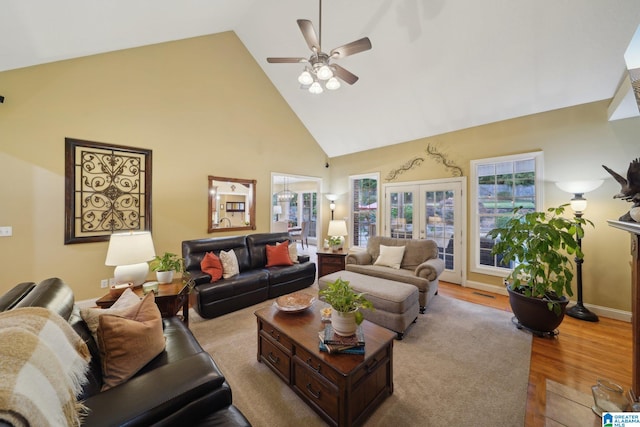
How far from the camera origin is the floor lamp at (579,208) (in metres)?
2.91

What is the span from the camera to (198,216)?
13.7ft

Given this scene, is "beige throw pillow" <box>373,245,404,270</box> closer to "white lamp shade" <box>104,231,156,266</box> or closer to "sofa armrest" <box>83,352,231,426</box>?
"sofa armrest" <box>83,352,231,426</box>

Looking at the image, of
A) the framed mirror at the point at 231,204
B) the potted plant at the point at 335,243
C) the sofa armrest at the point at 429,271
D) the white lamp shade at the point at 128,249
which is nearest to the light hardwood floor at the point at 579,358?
the sofa armrest at the point at 429,271

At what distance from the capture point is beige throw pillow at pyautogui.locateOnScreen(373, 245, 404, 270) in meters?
3.65

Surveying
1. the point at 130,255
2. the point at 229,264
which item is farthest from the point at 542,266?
the point at 130,255

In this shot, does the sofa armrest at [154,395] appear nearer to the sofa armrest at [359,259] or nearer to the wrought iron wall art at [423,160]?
the sofa armrest at [359,259]

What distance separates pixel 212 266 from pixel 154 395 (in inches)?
94.4

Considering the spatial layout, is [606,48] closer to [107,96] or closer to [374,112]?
[374,112]

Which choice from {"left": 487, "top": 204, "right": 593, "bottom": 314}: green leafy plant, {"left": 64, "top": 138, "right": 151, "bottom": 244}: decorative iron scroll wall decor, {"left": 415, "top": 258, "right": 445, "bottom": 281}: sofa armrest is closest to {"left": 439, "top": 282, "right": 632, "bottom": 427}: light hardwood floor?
{"left": 487, "top": 204, "right": 593, "bottom": 314}: green leafy plant

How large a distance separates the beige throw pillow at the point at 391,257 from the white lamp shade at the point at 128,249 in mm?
3056

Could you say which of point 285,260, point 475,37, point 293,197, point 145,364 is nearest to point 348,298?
point 145,364

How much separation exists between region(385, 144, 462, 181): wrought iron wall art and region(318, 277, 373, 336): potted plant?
12.3ft

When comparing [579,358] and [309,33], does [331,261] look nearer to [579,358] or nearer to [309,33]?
[579,358]

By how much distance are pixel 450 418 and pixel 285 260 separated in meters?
2.92
